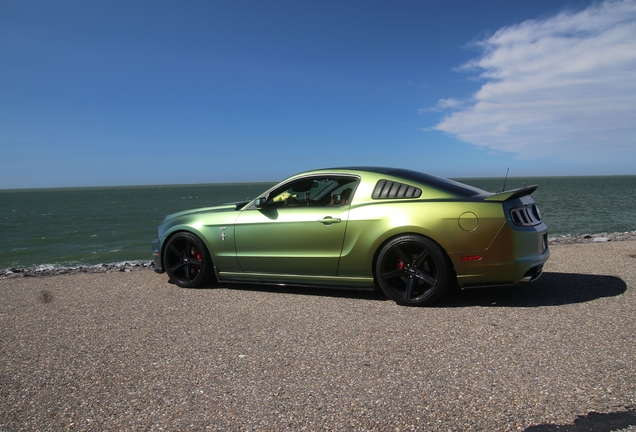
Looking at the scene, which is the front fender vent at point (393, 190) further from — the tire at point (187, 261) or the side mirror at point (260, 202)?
the tire at point (187, 261)

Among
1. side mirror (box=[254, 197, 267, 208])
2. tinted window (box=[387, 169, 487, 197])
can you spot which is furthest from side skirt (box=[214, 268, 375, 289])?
tinted window (box=[387, 169, 487, 197])

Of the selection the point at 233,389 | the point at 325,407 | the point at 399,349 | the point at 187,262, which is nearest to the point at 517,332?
the point at 399,349

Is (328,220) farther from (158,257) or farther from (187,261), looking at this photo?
(158,257)

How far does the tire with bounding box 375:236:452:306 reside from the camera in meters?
4.49

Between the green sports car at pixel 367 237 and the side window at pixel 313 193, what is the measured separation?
0.04ft

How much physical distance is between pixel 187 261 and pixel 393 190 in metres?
2.82

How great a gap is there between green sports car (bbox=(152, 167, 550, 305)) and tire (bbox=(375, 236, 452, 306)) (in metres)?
0.01

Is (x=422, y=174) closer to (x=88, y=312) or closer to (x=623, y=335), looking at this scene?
(x=623, y=335)

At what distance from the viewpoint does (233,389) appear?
9.55 feet

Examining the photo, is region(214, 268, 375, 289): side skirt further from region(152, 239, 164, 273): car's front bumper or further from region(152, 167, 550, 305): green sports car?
region(152, 239, 164, 273): car's front bumper

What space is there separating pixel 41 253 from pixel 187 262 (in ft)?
43.5

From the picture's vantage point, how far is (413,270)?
462 centimetres

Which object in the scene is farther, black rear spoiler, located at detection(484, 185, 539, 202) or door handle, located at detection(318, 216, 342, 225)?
door handle, located at detection(318, 216, 342, 225)

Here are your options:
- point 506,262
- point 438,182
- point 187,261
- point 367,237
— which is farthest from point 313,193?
point 506,262
